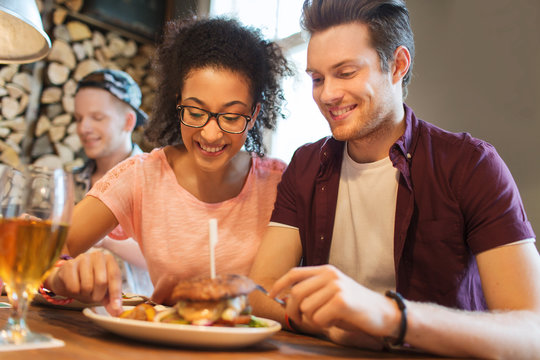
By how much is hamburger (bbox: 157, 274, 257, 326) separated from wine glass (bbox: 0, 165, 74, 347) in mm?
196

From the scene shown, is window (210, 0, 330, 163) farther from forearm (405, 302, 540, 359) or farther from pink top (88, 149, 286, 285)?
forearm (405, 302, 540, 359)

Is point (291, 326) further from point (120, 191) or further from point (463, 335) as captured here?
point (120, 191)

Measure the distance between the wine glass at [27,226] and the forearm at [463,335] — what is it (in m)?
0.58

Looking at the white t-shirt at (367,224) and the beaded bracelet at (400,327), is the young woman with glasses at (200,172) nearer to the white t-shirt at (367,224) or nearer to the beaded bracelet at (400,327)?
the white t-shirt at (367,224)

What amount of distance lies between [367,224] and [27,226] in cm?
102

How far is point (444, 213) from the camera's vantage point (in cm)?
131

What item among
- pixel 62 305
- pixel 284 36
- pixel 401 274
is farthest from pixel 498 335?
pixel 284 36

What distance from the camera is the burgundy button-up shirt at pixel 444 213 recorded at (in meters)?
1.22

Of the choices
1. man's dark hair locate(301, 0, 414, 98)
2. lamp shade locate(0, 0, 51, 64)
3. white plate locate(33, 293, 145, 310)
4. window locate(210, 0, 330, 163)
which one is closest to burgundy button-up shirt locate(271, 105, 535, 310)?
man's dark hair locate(301, 0, 414, 98)

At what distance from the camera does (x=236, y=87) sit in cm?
151

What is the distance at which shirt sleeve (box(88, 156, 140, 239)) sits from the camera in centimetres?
154

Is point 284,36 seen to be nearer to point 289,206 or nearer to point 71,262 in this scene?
point 289,206

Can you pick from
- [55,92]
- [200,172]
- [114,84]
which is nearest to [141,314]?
[200,172]

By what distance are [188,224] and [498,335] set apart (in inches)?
40.5
